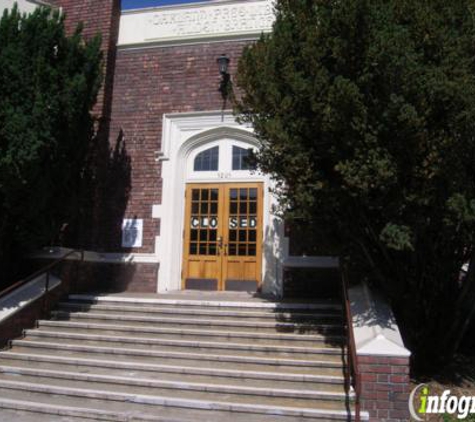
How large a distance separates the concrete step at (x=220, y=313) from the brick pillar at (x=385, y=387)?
6.61 feet

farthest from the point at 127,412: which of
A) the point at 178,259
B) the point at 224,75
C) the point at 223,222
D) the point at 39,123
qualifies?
the point at 224,75

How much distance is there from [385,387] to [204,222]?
5829mm

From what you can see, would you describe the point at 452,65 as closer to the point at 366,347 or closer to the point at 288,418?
the point at 366,347

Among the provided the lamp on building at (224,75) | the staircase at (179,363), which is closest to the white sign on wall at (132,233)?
the staircase at (179,363)

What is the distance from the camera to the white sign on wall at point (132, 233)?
10617 millimetres

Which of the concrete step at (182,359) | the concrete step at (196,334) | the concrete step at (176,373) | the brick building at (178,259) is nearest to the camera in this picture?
the concrete step at (176,373)

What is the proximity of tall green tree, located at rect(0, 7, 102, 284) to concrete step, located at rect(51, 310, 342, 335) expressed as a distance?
1.38m

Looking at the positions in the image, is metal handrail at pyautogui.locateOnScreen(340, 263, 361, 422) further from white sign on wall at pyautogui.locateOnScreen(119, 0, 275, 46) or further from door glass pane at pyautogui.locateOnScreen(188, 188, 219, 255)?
white sign on wall at pyautogui.locateOnScreen(119, 0, 275, 46)

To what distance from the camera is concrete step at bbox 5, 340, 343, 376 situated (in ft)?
21.0

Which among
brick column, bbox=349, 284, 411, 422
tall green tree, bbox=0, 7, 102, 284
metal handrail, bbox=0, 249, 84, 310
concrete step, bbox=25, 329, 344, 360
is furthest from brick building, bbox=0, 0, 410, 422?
tall green tree, bbox=0, 7, 102, 284

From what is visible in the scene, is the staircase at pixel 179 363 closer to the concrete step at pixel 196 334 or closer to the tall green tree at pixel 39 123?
the concrete step at pixel 196 334

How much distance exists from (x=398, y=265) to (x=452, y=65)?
8.10ft

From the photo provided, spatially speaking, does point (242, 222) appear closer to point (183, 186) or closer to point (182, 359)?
point (183, 186)

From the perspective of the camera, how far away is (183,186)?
10828 mm
